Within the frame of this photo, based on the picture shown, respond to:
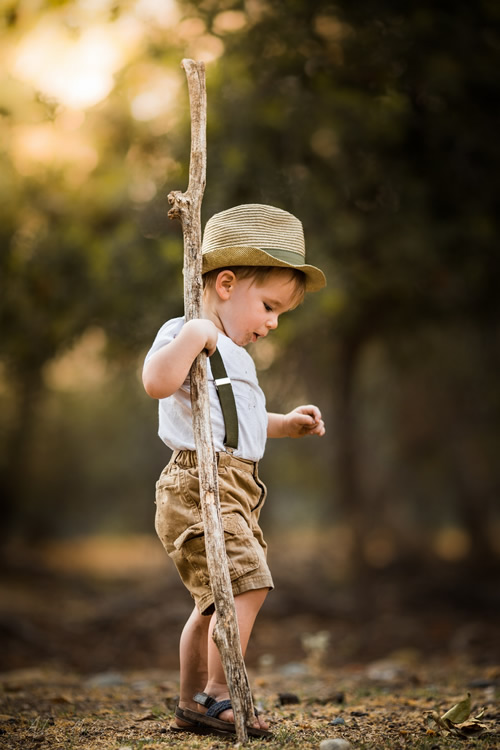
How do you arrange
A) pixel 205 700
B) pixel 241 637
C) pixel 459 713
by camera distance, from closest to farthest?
1. pixel 241 637
2. pixel 205 700
3. pixel 459 713

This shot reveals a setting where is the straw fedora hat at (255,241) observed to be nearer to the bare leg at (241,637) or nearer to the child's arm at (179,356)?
the child's arm at (179,356)

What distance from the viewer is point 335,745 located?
2.83 metres

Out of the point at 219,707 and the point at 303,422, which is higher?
the point at 303,422

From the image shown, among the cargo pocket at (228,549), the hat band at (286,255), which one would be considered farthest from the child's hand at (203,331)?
the cargo pocket at (228,549)

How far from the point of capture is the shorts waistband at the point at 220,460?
3.10m

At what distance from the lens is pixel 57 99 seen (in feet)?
22.0

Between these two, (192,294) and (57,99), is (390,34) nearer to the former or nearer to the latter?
(57,99)

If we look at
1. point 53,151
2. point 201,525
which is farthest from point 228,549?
point 53,151

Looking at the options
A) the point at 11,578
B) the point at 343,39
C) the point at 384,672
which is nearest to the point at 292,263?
the point at 384,672

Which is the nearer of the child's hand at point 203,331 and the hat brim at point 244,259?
the child's hand at point 203,331

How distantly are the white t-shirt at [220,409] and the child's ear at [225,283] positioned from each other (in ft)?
0.54

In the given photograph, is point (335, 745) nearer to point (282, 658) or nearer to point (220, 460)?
point (220, 460)

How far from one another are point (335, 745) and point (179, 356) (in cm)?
147

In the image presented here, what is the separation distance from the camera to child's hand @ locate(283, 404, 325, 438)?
11.5ft
